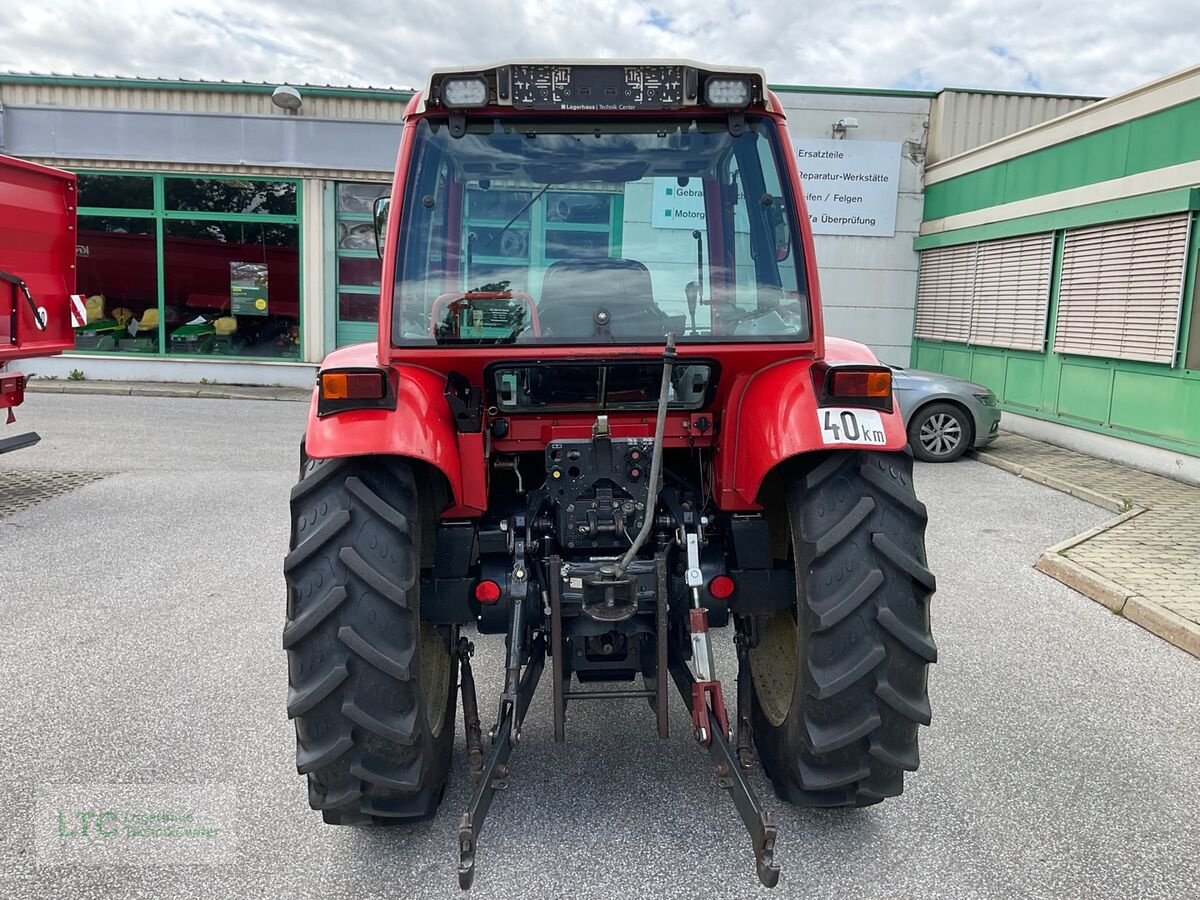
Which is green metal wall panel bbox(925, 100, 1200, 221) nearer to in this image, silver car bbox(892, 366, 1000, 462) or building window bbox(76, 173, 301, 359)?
silver car bbox(892, 366, 1000, 462)

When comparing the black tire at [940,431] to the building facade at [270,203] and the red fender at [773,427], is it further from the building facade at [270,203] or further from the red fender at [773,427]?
the red fender at [773,427]

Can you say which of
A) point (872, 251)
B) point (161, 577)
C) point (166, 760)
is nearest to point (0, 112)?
point (161, 577)

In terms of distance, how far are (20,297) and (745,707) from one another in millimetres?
7052

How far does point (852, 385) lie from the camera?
9.34 feet

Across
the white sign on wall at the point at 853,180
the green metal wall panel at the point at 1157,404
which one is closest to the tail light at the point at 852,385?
the green metal wall panel at the point at 1157,404

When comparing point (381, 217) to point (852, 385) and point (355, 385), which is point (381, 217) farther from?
point (852, 385)

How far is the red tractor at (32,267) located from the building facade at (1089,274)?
425 inches

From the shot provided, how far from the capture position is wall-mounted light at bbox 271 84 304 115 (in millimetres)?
14652

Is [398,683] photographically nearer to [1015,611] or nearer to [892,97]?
[1015,611]

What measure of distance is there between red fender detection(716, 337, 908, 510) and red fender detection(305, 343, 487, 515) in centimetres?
88

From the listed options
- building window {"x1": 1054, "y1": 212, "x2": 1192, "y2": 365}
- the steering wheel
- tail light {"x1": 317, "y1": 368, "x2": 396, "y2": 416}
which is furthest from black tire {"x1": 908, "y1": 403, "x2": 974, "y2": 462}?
tail light {"x1": 317, "y1": 368, "x2": 396, "y2": 416}

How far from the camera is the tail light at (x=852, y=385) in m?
2.83

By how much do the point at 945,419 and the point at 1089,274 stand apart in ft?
8.39

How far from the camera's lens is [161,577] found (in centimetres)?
590
